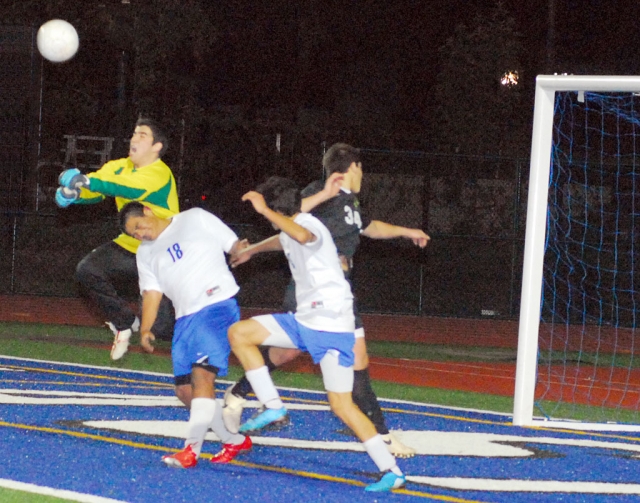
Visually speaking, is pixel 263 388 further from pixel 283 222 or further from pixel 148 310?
pixel 283 222

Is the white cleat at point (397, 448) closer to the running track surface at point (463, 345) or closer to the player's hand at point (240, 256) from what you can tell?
the player's hand at point (240, 256)

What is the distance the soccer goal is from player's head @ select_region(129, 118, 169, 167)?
2.97 metres

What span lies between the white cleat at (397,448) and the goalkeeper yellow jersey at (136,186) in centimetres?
293

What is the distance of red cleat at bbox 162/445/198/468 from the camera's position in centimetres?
692

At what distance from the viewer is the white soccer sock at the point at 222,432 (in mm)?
7238

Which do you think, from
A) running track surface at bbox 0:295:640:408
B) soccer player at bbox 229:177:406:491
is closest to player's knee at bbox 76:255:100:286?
running track surface at bbox 0:295:640:408

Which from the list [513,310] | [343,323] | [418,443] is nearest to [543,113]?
[418,443]

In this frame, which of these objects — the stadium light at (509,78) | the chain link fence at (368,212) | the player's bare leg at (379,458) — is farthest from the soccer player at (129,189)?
the stadium light at (509,78)

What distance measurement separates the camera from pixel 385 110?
34719 millimetres

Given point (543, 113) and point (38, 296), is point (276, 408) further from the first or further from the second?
point (38, 296)

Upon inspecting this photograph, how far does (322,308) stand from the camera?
22.1ft

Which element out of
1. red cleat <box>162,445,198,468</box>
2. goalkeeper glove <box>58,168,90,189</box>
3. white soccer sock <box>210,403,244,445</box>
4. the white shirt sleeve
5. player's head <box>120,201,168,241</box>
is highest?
goalkeeper glove <box>58,168,90,189</box>

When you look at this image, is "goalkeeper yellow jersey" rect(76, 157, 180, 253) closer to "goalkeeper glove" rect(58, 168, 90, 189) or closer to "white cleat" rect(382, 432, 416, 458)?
"goalkeeper glove" rect(58, 168, 90, 189)

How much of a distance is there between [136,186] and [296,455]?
292cm
